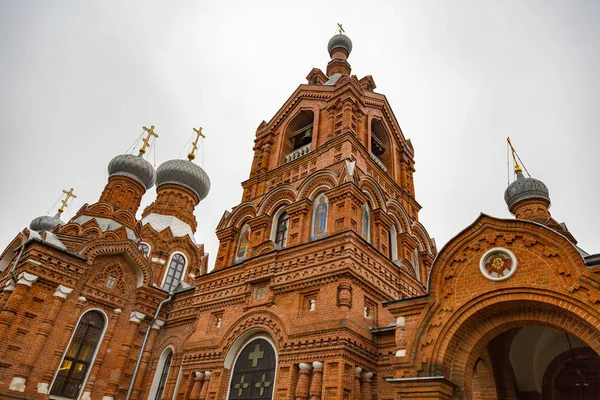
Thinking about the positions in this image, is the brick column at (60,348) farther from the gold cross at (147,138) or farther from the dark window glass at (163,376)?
the gold cross at (147,138)

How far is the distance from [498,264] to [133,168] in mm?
18766

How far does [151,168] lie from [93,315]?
9.82 meters

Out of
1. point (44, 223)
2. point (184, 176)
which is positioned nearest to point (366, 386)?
point (184, 176)

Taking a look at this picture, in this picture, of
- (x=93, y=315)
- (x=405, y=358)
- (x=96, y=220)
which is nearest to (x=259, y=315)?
(x=405, y=358)

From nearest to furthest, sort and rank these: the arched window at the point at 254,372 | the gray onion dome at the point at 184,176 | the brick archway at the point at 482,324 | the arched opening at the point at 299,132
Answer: the brick archway at the point at 482,324
the arched window at the point at 254,372
the arched opening at the point at 299,132
the gray onion dome at the point at 184,176

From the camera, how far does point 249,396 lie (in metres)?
10.6

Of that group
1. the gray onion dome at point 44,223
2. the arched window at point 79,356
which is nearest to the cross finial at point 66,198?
the gray onion dome at point 44,223

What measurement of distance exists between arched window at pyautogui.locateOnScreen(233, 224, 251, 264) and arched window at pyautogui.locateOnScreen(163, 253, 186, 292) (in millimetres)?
8121

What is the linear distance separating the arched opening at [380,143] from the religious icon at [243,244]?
5.91 m

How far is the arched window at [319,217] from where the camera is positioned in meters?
12.2

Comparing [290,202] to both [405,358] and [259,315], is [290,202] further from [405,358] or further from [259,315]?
[405,358]

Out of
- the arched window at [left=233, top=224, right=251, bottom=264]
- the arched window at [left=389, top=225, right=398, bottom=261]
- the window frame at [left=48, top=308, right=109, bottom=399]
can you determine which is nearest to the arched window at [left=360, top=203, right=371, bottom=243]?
the arched window at [left=389, top=225, right=398, bottom=261]

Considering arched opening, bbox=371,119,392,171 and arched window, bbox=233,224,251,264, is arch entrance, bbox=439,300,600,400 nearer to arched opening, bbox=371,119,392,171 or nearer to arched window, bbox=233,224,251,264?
arched window, bbox=233,224,251,264

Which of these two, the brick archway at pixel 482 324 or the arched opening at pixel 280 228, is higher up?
the arched opening at pixel 280 228
